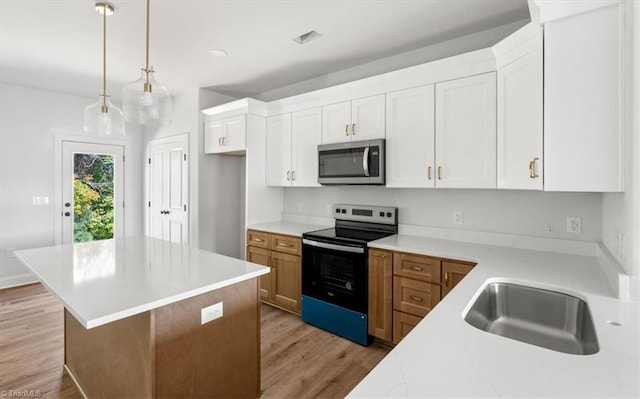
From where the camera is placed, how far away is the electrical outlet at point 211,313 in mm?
1608

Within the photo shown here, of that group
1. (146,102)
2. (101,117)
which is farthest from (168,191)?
(146,102)

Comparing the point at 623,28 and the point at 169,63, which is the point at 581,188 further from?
the point at 169,63

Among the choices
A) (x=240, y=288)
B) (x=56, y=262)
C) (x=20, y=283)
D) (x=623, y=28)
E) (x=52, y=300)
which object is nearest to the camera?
(x=623, y=28)

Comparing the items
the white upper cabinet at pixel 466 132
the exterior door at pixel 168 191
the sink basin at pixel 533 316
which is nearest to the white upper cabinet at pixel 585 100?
the sink basin at pixel 533 316

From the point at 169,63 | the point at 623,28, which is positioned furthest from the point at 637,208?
the point at 169,63

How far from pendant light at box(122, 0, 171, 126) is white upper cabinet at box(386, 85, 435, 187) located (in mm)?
1799

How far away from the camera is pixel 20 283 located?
4.29 metres

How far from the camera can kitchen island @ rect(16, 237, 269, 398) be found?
142 centimetres

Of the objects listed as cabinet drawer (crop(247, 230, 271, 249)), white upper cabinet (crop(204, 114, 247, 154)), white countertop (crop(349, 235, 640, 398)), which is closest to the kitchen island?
white countertop (crop(349, 235, 640, 398))

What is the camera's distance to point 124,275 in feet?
5.48

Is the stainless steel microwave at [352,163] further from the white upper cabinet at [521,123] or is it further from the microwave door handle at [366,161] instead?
the white upper cabinet at [521,123]

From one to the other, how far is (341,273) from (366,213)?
76cm

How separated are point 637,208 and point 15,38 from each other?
4534 mm

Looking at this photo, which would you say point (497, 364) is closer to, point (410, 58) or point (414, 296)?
point (414, 296)
